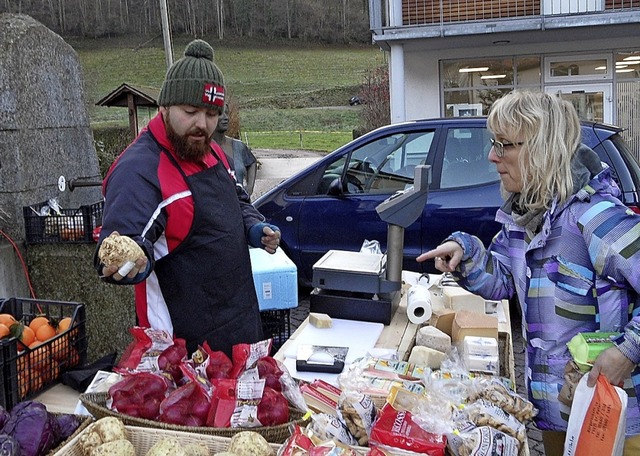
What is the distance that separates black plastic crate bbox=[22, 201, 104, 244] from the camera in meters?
4.43

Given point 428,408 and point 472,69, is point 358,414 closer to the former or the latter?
point 428,408

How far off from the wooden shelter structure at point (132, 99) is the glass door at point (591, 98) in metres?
8.35

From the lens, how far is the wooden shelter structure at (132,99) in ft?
29.6

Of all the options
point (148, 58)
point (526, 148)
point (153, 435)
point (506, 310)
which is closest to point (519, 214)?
point (526, 148)

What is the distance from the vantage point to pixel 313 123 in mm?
39906

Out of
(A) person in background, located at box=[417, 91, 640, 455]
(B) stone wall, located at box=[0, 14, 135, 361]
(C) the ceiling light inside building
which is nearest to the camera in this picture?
(A) person in background, located at box=[417, 91, 640, 455]

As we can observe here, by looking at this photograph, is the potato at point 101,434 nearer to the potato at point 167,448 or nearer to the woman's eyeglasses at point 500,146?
the potato at point 167,448

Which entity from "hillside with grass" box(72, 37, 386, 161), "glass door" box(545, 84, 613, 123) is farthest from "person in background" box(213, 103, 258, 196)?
"hillside with grass" box(72, 37, 386, 161)

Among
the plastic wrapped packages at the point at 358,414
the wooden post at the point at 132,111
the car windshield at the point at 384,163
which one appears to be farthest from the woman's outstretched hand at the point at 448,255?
the wooden post at the point at 132,111

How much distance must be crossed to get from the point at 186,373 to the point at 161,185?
0.77 metres

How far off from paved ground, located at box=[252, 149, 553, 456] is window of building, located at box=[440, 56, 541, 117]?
16.3 feet

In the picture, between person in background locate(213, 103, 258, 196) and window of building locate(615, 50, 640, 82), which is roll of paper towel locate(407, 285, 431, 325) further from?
window of building locate(615, 50, 640, 82)

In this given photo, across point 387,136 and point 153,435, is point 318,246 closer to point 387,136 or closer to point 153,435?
point 387,136

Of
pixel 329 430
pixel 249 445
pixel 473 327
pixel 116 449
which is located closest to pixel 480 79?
pixel 473 327
